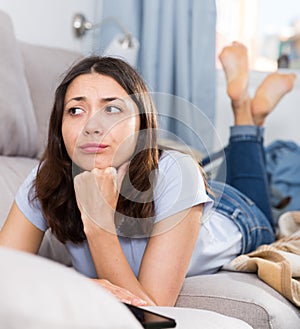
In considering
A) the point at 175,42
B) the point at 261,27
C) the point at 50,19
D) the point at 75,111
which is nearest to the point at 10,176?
the point at 75,111

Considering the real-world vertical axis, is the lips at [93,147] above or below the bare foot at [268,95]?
below

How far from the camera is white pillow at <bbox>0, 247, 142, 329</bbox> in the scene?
55cm

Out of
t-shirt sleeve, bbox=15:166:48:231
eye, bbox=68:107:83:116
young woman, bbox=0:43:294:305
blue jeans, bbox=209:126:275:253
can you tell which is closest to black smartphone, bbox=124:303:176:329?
young woman, bbox=0:43:294:305

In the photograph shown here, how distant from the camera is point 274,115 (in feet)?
9.72

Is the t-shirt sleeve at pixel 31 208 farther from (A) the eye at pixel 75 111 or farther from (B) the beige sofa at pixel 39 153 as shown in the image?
(A) the eye at pixel 75 111

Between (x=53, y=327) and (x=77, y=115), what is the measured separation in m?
0.71

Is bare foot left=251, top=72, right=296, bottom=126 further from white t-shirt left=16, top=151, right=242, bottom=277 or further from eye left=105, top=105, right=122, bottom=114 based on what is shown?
eye left=105, top=105, right=122, bottom=114

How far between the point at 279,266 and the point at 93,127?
1.52ft

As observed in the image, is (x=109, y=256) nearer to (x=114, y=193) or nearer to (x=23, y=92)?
(x=114, y=193)

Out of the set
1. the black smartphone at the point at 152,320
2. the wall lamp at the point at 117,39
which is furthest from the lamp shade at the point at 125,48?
the black smartphone at the point at 152,320

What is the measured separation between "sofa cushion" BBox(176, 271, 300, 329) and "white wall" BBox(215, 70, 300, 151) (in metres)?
1.68

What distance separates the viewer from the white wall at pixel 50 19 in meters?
2.41

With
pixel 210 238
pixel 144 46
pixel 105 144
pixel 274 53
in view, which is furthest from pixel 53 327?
pixel 274 53

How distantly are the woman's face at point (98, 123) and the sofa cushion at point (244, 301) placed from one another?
28cm
